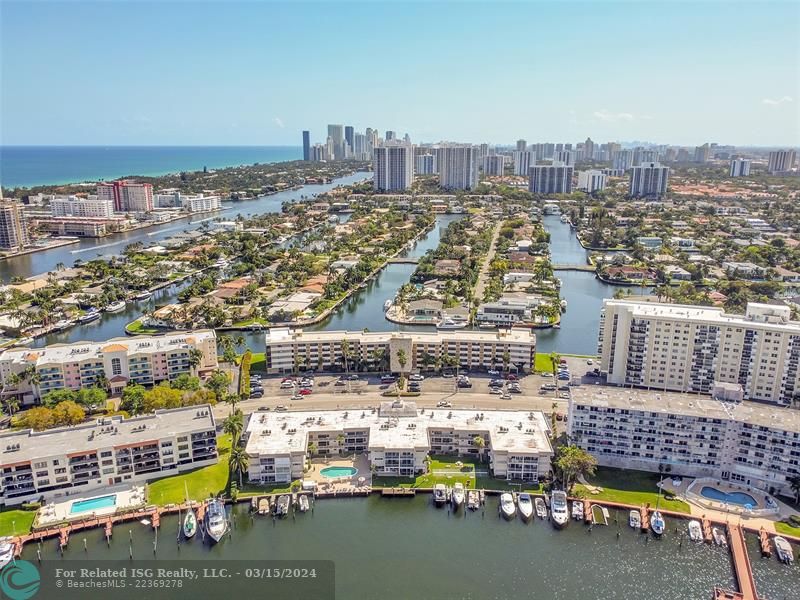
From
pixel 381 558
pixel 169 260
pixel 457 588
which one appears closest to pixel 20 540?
pixel 381 558

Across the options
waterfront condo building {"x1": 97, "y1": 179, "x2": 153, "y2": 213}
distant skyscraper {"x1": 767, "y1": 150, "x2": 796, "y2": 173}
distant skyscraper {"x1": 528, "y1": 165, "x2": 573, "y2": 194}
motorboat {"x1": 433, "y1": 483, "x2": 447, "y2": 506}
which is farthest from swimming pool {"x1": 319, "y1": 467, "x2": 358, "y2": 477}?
distant skyscraper {"x1": 767, "y1": 150, "x2": 796, "y2": 173}

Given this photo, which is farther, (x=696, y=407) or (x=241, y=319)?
(x=241, y=319)

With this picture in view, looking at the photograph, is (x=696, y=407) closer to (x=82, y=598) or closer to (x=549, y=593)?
(x=549, y=593)

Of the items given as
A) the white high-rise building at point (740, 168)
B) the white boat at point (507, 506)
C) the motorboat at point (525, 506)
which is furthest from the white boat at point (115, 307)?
the white high-rise building at point (740, 168)

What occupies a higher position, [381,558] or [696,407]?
[696,407]

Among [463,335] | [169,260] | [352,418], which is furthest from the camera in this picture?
[169,260]

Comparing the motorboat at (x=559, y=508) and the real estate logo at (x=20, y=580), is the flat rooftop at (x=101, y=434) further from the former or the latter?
the motorboat at (x=559, y=508)

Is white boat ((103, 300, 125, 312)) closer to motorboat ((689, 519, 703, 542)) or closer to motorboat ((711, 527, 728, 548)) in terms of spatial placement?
motorboat ((689, 519, 703, 542))
